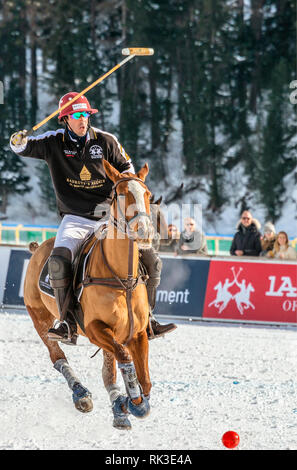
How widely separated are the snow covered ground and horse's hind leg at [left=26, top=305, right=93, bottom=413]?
268 mm

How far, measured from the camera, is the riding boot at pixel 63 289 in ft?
22.6

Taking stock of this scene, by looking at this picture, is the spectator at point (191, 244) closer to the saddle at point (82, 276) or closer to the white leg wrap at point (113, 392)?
the saddle at point (82, 276)

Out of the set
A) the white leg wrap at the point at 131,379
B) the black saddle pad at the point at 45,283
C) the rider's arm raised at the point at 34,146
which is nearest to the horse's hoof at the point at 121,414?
the white leg wrap at the point at 131,379

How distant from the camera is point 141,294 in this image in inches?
253

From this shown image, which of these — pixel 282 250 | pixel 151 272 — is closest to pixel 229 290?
pixel 282 250

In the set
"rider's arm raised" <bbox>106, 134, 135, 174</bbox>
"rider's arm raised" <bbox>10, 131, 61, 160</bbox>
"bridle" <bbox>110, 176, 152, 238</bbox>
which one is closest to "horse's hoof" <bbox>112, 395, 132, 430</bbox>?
"bridle" <bbox>110, 176, 152, 238</bbox>

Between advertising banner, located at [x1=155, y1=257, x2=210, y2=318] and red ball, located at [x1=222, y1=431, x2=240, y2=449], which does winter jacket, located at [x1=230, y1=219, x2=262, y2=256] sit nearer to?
advertising banner, located at [x1=155, y1=257, x2=210, y2=318]

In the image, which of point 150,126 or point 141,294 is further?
point 150,126

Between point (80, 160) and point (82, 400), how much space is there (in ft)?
7.35

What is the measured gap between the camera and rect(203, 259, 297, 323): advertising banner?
13.8m

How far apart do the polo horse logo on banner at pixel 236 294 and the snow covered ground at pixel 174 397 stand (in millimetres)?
1558

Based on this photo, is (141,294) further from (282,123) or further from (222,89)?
(222,89)
